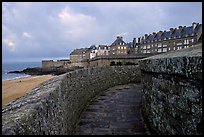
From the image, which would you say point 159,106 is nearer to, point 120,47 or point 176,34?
point 176,34

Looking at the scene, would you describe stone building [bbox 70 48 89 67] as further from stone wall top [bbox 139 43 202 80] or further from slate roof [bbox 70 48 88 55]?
stone wall top [bbox 139 43 202 80]

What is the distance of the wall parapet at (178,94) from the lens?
2908mm

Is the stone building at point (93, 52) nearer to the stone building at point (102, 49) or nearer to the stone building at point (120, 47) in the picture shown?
the stone building at point (102, 49)

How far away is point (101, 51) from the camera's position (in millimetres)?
97688

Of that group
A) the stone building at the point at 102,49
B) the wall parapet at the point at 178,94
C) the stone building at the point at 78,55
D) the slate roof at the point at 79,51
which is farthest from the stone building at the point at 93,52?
the wall parapet at the point at 178,94

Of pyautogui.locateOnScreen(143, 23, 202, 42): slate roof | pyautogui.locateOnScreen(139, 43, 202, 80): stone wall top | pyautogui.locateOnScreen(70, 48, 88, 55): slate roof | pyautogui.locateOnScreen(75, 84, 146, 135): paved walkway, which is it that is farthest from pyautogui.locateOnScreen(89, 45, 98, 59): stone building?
pyautogui.locateOnScreen(139, 43, 202, 80): stone wall top

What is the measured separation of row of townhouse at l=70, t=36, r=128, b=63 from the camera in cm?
8238

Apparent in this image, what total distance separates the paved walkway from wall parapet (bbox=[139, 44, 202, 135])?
1.10 m

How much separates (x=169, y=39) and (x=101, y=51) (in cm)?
3758

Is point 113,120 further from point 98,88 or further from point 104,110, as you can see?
point 98,88

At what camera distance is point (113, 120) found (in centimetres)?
693

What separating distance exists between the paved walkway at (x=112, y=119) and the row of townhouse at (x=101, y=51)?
67211 mm

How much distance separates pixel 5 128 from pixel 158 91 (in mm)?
3529

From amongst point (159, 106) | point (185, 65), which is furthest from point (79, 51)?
point (185, 65)
